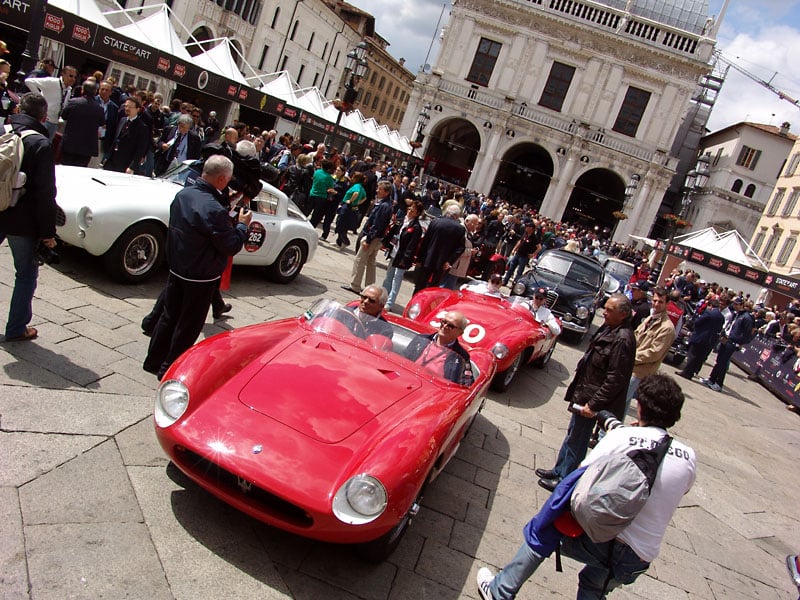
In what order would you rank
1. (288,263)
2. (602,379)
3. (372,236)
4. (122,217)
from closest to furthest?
(602,379) → (122,217) → (288,263) → (372,236)

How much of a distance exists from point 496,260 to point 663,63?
3431 cm

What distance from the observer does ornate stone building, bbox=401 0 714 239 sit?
3975 cm

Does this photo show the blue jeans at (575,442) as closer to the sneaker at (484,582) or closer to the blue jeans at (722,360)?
the sneaker at (484,582)

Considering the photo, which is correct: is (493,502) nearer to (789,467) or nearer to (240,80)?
(789,467)

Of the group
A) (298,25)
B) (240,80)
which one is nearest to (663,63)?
(298,25)

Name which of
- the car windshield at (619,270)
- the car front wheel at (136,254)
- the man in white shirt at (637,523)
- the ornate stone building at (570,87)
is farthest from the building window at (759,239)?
the man in white shirt at (637,523)

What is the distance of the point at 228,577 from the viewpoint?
3020 millimetres

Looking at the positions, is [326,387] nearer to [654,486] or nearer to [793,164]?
[654,486]

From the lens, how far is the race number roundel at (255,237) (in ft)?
25.3

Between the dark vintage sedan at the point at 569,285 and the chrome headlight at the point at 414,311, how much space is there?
4.39 metres

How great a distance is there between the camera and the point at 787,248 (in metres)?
35.2

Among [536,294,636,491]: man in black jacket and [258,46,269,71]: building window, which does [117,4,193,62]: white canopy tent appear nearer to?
[536,294,636,491]: man in black jacket

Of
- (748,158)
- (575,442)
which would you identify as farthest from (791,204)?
(575,442)

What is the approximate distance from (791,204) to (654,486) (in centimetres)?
4056
